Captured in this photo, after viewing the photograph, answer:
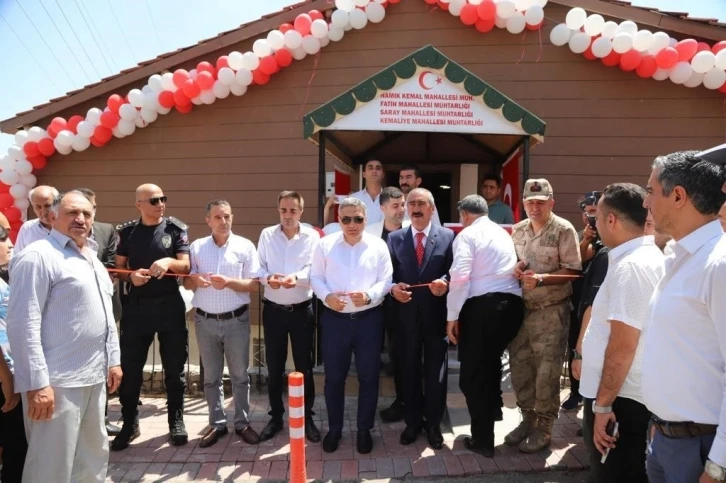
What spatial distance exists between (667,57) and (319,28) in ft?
15.4

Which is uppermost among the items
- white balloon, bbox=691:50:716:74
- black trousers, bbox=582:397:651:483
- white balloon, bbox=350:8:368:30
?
white balloon, bbox=350:8:368:30

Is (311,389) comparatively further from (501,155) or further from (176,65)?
(176,65)

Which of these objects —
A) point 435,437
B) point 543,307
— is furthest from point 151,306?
point 543,307

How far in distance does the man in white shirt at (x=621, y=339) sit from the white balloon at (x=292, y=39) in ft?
17.8

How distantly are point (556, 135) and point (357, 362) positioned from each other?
5.01 m

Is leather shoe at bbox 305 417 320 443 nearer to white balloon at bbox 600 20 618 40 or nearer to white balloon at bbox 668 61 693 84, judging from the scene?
white balloon at bbox 600 20 618 40

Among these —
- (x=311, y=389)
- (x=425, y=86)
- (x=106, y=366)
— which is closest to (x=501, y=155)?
(x=425, y=86)

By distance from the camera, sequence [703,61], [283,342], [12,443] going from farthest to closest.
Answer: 1. [703,61]
2. [283,342]
3. [12,443]

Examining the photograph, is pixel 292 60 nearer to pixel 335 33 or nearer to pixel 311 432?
pixel 335 33

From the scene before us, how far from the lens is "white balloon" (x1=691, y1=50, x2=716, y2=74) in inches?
225

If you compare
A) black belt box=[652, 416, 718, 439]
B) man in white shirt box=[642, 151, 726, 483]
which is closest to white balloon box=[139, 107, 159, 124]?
man in white shirt box=[642, 151, 726, 483]

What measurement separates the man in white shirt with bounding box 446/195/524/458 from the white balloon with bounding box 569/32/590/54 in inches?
168

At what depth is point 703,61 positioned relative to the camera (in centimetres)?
573

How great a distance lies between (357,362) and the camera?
11.9 ft
